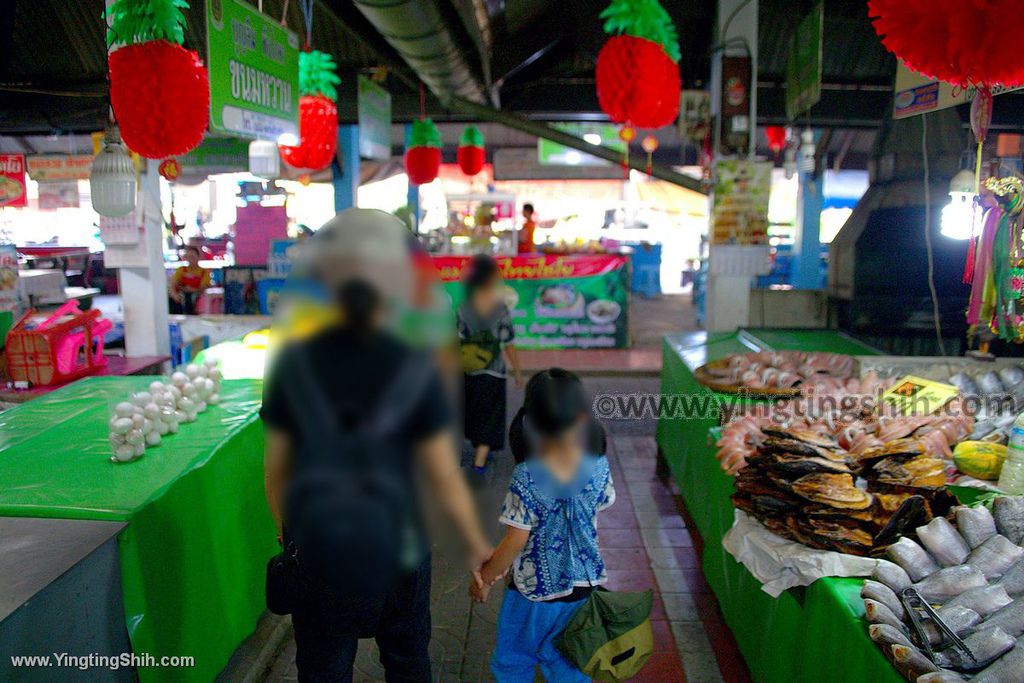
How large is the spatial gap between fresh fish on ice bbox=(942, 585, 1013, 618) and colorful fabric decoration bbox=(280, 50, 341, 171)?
4685 mm

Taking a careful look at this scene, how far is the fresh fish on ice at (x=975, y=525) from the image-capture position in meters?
2.30

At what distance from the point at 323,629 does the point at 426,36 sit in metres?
3.74

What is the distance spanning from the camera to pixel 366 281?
58cm

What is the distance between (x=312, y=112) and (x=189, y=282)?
17.2 ft

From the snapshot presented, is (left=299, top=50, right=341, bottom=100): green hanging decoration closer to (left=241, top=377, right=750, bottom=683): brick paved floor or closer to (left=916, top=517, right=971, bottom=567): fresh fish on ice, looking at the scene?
(left=241, top=377, right=750, bottom=683): brick paved floor

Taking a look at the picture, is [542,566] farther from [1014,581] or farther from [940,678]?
[1014,581]

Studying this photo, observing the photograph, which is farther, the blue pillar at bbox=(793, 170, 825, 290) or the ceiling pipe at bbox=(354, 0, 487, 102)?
the blue pillar at bbox=(793, 170, 825, 290)

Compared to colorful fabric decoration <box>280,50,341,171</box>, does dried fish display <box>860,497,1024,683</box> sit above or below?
below

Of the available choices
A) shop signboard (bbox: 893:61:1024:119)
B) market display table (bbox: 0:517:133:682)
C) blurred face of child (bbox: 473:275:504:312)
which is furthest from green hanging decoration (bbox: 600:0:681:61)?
market display table (bbox: 0:517:133:682)

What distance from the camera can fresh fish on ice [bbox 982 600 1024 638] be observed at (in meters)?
1.93

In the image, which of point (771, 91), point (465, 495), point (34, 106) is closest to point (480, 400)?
point (465, 495)

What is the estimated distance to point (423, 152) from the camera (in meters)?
9.08

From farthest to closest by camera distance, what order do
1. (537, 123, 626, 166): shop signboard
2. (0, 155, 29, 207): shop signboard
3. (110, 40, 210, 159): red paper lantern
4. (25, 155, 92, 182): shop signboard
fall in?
(537, 123, 626, 166): shop signboard → (25, 155, 92, 182): shop signboard → (0, 155, 29, 207): shop signboard → (110, 40, 210, 159): red paper lantern

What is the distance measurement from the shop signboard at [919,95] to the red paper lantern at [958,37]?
1409mm
